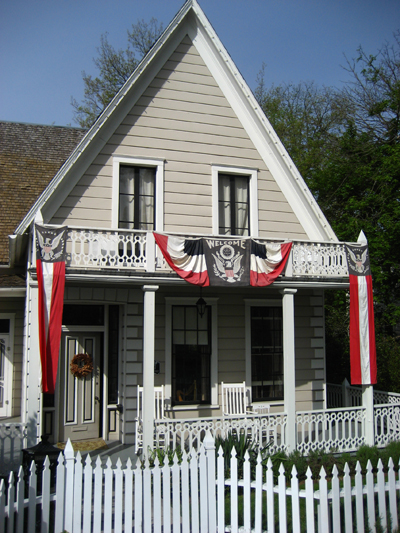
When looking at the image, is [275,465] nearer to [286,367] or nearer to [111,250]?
[286,367]

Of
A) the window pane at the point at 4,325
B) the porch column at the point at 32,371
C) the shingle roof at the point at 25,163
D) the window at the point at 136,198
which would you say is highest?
the shingle roof at the point at 25,163

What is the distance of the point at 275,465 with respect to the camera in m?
9.84

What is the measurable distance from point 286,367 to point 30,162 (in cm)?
1016

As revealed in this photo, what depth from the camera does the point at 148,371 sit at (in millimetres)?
10531

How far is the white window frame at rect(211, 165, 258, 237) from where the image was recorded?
1323 centimetres

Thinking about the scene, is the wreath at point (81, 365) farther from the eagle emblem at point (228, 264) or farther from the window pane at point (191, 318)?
the eagle emblem at point (228, 264)

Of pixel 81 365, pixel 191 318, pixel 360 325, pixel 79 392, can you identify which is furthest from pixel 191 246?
pixel 79 392

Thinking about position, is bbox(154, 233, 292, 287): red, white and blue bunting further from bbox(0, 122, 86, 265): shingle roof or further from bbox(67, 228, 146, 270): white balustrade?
bbox(0, 122, 86, 265): shingle roof

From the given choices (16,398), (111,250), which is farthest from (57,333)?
(16,398)

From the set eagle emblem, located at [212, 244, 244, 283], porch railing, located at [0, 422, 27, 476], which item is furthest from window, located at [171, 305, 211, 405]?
porch railing, located at [0, 422, 27, 476]

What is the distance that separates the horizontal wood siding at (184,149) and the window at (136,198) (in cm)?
35

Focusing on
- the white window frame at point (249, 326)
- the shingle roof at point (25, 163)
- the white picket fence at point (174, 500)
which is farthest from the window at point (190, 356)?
the white picket fence at point (174, 500)

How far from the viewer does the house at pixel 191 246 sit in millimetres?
12016

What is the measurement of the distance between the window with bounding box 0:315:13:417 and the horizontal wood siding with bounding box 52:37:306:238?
456cm
